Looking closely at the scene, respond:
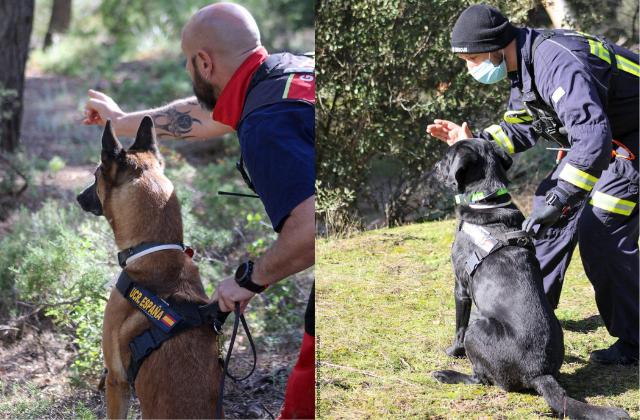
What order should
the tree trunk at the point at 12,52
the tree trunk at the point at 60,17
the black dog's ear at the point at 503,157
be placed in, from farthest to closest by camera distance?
the tree trunk at the point at 60,17
the tree trunk at the point at 12,52
the black dog's ear at the point at 503,157

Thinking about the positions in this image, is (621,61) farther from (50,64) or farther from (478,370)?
(50,64)

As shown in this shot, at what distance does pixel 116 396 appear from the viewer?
8.10 ft

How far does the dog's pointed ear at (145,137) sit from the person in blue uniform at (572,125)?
169cm

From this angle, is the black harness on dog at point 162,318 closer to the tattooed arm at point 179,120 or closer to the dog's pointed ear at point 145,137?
the dog's pointed ear at point 145,137

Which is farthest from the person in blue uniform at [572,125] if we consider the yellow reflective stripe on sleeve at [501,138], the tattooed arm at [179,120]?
the tattooed arm at [179,120]

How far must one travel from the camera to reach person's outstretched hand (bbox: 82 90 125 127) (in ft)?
10.2

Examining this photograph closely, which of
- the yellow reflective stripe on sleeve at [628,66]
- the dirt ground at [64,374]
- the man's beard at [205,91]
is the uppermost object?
the yellow reflective stripe on sleeve at [628,66]

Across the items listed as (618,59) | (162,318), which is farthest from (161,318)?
(618,59)

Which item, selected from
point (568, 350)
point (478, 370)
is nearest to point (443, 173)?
point (478, 370)

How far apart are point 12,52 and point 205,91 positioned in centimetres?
425

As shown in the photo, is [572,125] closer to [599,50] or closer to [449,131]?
[599,50]

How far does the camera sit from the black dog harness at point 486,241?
277cm

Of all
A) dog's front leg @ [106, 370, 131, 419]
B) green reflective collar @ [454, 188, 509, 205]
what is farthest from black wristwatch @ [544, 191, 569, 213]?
dog's front leg @ [106, 370, 131, 419]

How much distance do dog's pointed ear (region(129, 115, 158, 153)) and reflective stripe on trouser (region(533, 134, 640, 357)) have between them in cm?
214
